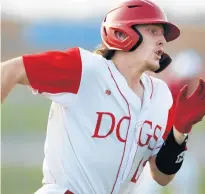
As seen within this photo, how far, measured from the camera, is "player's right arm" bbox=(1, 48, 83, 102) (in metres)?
3.55

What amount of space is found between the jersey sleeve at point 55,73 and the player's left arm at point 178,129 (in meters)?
0.59

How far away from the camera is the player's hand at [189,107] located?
394 cm

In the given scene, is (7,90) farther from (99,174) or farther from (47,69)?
(99,174)

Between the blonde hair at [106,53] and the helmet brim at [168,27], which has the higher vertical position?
the helmet brim at [168,27]

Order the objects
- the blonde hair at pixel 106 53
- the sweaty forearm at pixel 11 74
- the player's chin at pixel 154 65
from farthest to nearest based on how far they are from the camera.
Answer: the blonde hair at pixel 106 53 < the player's chin at pixel 154 65 < the sweaty forearm at pixel 11 74

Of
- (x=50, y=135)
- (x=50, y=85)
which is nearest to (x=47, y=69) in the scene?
(x=50, y=85)

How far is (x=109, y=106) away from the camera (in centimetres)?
378

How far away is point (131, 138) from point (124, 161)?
0.11m

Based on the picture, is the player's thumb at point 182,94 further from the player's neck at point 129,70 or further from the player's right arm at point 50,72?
the player's right arm at point 50,72

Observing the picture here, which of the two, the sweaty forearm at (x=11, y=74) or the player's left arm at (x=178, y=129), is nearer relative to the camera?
the sweaty forearm at (x=11, y=74)

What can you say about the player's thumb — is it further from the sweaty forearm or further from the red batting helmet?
the sweaty forearm

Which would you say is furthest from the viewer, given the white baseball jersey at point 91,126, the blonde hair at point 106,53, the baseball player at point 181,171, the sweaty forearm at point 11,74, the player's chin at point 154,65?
the baseball player at point 181,171

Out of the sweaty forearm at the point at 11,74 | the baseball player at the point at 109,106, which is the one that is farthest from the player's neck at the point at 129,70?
the sweaty forearm at the point at 11,74

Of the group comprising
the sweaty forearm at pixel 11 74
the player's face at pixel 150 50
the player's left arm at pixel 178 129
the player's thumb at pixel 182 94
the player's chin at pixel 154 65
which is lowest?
the player's left arm at pixel 178 129
